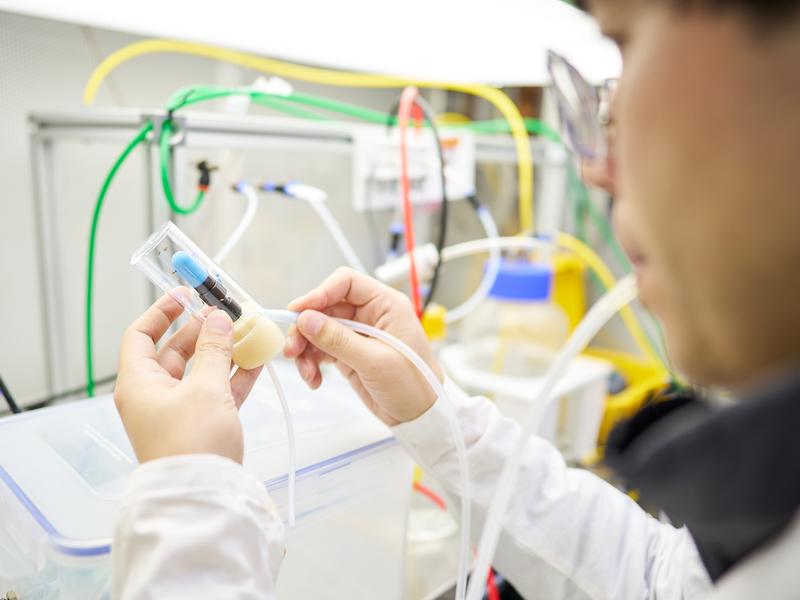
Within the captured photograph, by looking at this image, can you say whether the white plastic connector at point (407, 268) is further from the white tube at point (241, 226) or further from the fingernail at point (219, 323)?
the fingernail at point (219, 323)

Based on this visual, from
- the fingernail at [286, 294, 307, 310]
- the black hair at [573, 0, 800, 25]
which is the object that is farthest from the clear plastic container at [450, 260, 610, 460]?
the black hair at [573, 0, 800, 25]

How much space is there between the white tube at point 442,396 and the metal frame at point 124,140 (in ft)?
0.79

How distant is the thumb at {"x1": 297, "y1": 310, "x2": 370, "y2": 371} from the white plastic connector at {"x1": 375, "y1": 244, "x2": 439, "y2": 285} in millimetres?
316

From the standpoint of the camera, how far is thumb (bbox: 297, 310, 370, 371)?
627 millimetres

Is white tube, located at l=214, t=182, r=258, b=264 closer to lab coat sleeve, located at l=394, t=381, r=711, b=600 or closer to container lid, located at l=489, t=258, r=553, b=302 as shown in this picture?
lab coat sleeve, located at l=394, t=381, r=711, b=600

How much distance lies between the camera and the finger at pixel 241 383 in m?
0.59

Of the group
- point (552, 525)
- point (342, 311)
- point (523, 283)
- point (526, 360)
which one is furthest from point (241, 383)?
point (526, 360)

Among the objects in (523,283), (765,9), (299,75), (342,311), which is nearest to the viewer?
(765,9)

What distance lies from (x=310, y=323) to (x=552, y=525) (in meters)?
0.36

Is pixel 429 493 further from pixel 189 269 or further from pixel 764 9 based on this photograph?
pixel 764 9

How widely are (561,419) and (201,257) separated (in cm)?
91

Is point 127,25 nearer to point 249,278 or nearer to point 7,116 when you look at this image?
point 7,116

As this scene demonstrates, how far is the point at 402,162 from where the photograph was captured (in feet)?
3.49

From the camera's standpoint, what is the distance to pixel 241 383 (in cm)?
59
